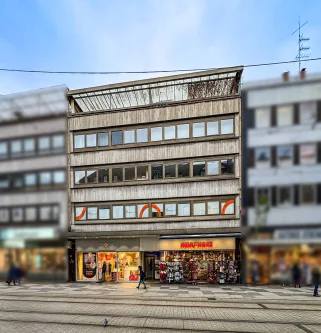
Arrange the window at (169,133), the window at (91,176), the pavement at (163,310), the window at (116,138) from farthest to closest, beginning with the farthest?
the window at (91,176) < the window at (116,138) < the window at (169,133) < the pavement at (163,310)

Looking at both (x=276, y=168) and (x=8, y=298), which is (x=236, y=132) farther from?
(x=8, y=298)

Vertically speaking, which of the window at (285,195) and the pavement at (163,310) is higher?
the window at (285,195)

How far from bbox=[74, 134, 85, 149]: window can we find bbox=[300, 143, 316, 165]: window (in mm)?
17454

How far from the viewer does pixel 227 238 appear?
19.5 meters

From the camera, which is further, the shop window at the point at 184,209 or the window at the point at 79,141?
the window at the point at 79,141

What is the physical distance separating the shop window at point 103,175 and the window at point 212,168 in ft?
27.9

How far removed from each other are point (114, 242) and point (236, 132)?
13.3m

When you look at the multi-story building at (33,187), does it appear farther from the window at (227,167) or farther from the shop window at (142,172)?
the window at (227,167)

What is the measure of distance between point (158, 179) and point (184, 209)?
125 inches

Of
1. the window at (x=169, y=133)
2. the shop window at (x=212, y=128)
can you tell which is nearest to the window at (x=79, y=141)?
the window at (x=169, y=133)

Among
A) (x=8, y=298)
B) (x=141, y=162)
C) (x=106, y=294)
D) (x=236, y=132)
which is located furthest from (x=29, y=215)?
(x=236, y=132)

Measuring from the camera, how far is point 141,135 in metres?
21.7

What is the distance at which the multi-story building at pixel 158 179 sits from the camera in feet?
65.4

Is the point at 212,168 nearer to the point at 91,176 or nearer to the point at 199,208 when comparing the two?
the point at 199,208
